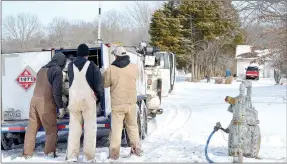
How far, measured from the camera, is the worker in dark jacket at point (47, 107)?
25.8 ft

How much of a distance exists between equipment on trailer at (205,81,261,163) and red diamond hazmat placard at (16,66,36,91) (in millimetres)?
3801

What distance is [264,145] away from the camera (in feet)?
30.1

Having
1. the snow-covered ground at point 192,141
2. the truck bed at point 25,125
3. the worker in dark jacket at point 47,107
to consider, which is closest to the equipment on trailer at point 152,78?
the snow-covered ground at point 192,141

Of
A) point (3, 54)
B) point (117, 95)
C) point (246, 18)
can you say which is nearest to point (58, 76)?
point (117, 95)

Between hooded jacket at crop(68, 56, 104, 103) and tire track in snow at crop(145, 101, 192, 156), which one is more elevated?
hooded jacket at crop(68, 56, 104, 103)

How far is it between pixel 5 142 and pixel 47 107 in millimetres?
2422

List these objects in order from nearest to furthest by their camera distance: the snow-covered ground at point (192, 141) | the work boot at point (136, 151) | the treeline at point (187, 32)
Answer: the snow-covered ground at point (192, 141), the work boot at point (136, 151), the treeline at point (187, 32)

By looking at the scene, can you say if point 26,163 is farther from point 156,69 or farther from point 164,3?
point 164,3

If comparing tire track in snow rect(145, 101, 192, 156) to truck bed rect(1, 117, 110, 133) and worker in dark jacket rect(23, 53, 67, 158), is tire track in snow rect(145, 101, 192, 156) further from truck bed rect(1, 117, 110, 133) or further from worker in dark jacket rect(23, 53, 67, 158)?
worker in dark jacket rect(23, 53, 67, 158)

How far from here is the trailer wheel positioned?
9.69 metres

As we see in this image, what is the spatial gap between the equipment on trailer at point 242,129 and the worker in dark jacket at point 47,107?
264cm

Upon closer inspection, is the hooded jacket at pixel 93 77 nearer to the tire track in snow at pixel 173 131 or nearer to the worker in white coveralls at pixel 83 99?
the worker in white coveralls at pixel 83 99

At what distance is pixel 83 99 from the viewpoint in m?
7.32

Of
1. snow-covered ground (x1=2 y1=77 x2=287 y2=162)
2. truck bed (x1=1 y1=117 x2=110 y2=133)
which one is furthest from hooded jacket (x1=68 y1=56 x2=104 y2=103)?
truck bed (x1=1 y1=117 x2=110 y2=133)
